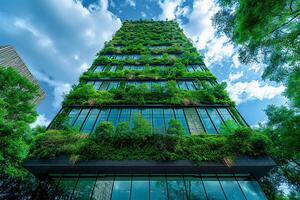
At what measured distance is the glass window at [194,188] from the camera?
10.3m

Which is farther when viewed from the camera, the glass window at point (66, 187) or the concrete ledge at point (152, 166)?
the concrete ledge at point (152, 166)

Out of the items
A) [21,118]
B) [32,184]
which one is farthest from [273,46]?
[32,184]

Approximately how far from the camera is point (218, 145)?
12.1 metres

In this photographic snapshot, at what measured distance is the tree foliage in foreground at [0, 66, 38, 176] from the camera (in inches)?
401

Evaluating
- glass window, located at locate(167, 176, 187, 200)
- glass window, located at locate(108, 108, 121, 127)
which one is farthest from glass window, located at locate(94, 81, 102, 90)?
glass window, located at locate(167, 176, 187, 200)

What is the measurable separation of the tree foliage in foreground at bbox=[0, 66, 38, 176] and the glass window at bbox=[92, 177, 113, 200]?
180 inches

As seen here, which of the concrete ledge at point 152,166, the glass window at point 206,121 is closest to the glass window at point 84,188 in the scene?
the concrete ledge at point 152,166

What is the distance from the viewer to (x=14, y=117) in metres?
12.0

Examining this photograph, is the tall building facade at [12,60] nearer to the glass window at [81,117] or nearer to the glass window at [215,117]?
the glass window at [81,117]

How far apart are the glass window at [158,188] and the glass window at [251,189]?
185 inches

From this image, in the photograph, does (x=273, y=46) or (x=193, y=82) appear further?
(x=193, y=82)

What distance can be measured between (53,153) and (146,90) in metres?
10.1

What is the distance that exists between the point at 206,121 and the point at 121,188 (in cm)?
877

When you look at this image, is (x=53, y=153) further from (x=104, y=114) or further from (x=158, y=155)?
(x=158, y=155)
